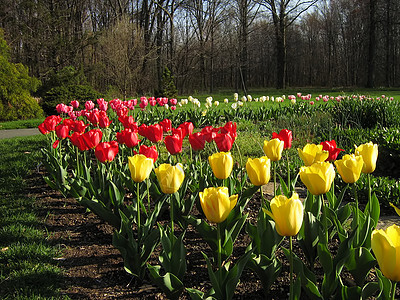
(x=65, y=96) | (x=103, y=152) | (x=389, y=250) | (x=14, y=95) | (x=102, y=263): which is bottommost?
(x=102, y=263)

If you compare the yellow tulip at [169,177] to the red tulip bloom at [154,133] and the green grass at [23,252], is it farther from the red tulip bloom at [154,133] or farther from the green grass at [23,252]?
the red tulip bloom at [154,133]

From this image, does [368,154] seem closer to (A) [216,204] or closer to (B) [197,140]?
(A) [216,204]

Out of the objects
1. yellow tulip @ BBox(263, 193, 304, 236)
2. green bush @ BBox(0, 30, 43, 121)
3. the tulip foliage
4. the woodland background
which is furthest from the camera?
the woodland background

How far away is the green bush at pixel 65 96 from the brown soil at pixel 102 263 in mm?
11583

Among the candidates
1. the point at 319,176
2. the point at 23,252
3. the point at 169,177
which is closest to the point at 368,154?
the point at 319,176

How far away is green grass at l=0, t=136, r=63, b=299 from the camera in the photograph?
2.13 metres

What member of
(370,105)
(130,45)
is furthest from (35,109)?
(370,105)

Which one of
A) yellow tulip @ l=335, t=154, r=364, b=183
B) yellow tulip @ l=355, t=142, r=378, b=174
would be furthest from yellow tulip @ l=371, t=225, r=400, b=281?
yellow tulip @ l=355, t=142, r=378, b=174

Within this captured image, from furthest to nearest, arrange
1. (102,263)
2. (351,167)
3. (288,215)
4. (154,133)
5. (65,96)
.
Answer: (65,96) → (154,133) → (102,263) → (351,167) → (288,215)

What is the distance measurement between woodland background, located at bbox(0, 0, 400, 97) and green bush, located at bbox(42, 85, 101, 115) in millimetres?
3584

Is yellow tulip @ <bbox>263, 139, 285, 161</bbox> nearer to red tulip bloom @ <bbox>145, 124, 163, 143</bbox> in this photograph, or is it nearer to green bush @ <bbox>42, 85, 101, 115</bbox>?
red tulip bloom @ <bbox>145, 124, 163, 143</bbox>

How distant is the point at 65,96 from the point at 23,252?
12.6 meters

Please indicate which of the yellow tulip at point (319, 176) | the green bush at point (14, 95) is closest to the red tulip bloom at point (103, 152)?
the yellow tulip at point (319, 176)

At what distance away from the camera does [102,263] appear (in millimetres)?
2436
